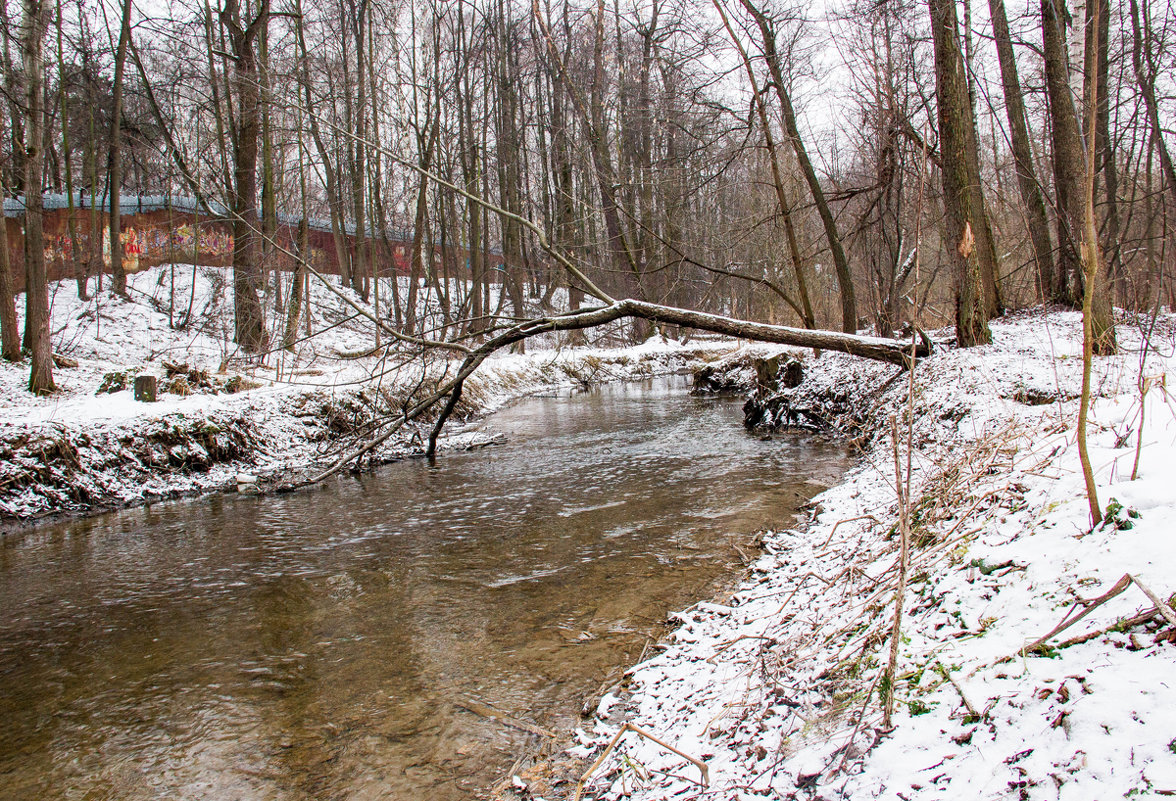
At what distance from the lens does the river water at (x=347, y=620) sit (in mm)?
2957

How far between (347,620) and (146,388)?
6.79m

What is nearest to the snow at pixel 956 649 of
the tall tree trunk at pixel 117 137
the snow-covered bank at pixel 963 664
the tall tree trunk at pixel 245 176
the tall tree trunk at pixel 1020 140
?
the snow-covered bank at pixel 963 664

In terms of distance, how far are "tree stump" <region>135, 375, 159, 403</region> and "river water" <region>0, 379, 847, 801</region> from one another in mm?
2212

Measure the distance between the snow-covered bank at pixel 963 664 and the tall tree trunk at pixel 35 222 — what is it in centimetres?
1234

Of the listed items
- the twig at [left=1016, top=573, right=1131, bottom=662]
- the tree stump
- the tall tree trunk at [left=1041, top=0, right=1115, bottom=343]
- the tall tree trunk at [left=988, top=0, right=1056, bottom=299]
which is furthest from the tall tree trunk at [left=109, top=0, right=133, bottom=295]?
the twig at [left=1016, top=573, right=1131, bottom=662]

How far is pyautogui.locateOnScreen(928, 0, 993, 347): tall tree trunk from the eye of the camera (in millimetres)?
7941

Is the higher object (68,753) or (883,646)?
(883,646)

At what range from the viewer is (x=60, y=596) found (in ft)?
16.4

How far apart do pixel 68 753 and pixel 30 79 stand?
43.5 ft

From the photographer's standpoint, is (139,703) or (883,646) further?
(139,703)

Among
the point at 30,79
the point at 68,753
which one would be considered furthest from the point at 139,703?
the point at 30,79

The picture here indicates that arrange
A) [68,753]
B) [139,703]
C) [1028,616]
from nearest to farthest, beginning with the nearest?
[1028,616]
[68,753]
[139,703]

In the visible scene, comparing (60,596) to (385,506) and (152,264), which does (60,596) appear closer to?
(385,506)

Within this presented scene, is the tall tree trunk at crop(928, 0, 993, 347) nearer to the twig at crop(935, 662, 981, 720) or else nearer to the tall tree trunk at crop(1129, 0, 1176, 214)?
the tall tree trunk at crop(1129, 0, 1176, 214)
